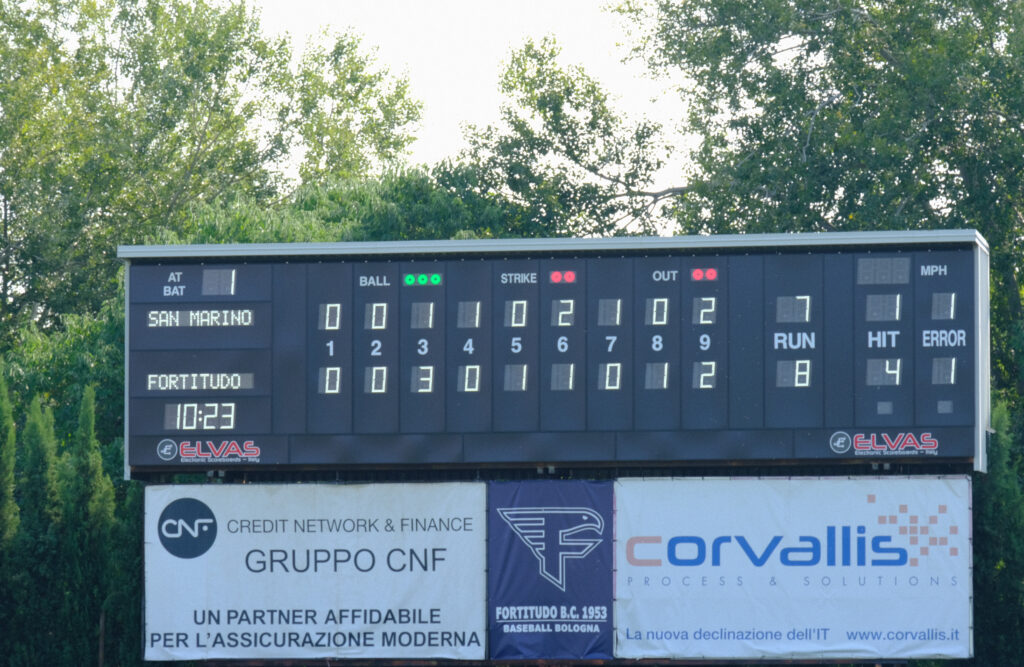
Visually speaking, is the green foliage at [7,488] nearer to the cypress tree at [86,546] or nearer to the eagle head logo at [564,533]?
the cypress tree at [86,546]

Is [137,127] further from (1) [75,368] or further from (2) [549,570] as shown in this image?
(2) [549,570]

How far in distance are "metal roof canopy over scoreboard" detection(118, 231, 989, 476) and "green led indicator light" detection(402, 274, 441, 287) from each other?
0.02 m

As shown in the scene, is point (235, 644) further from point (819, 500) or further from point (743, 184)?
point (743, 184)

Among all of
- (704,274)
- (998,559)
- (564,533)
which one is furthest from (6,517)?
(998,559)

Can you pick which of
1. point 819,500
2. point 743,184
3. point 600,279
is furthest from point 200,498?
point 743,184

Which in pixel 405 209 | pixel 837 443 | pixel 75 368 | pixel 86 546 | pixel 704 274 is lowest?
pixel 86 546

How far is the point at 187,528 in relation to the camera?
2112 cm

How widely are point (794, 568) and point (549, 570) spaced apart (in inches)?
127

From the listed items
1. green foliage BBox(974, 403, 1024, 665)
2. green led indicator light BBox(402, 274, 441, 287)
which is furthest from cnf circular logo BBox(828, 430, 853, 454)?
green led indicator light BBox(402, 274, 441, 287)

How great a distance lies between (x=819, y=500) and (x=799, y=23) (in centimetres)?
1429

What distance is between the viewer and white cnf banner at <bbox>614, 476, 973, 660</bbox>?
20.4 meters

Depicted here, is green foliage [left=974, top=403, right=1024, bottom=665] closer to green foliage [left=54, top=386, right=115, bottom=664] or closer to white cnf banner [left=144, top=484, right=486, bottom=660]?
white cnf banner [left=144, top=484, right=486, bottom=660]

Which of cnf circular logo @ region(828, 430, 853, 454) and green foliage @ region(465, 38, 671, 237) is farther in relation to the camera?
green foliage @ region(465, 38, 671, 237)

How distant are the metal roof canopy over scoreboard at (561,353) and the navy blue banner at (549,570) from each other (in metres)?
1.05
